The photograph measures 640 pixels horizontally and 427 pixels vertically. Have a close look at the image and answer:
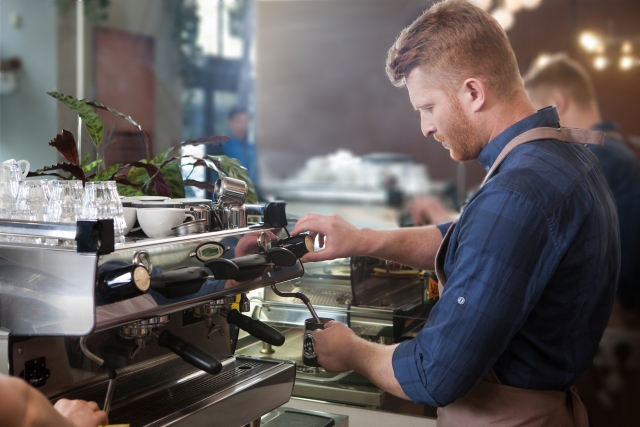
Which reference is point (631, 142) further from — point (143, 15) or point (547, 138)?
point (143, 15)

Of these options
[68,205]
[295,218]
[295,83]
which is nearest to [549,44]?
[295,83]

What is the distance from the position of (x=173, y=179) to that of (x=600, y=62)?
103 inches

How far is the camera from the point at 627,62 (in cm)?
343

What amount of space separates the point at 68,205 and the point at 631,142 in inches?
119

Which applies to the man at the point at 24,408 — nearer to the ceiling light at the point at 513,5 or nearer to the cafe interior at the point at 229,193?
the cafe interior at the point at 229,193

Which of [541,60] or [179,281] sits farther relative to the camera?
[541,60]

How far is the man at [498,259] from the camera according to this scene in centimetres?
112

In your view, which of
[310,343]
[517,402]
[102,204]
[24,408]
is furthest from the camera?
[310,343]

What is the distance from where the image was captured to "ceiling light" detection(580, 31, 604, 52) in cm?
346

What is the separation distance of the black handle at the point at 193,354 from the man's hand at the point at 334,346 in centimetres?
34

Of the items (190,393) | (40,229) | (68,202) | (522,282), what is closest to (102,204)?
(68,202)

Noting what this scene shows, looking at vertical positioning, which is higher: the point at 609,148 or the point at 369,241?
the point at 609,148

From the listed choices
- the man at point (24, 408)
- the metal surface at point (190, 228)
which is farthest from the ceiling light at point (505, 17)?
the man at point (24, 408)

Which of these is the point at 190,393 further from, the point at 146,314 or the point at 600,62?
the point at 600,62
